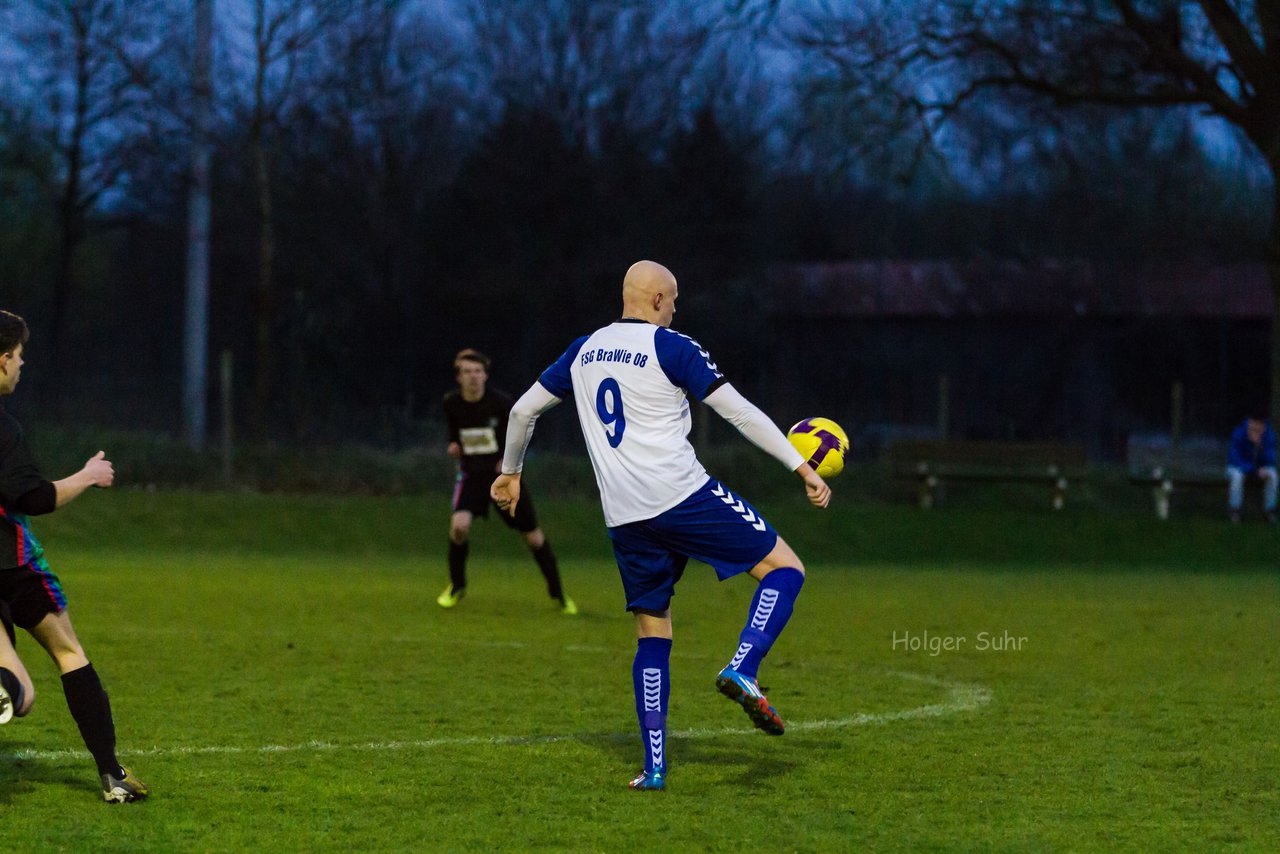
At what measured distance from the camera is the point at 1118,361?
29.5 m

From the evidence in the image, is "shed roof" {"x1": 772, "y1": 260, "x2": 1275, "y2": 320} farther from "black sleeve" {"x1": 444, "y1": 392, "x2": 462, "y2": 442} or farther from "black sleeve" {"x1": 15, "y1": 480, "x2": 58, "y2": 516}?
"black sleeve" {"x1": 15, "y1": 480, "x2": 58, "y2": 516}

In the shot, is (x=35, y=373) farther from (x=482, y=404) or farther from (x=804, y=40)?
(x=482, y=404)

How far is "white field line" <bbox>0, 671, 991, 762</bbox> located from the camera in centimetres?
692

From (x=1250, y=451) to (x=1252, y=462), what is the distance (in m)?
0.19

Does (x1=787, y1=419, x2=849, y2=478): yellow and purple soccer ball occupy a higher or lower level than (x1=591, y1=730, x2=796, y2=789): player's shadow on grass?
higher

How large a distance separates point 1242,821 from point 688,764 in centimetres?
223

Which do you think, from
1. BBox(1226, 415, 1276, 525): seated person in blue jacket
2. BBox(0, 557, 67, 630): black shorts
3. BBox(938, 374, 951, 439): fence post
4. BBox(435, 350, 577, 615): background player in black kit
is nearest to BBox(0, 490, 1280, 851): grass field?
BBox(435, 350, 577, 615): background player in black kit

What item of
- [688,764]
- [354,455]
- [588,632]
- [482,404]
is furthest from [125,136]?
[688,764]

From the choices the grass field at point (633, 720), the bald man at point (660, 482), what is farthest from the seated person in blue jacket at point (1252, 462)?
the bald man at point (660, 482)

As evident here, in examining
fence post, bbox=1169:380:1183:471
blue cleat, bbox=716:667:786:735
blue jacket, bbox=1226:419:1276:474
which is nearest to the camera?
blue cleat, bbox=716:667:786:735

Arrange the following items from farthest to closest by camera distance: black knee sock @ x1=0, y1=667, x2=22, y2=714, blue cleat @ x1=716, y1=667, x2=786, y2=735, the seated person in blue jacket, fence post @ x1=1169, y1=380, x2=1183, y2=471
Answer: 1. fence post @ x1=1169, y1=380, x2=1183, y2=471
2. the seated person in blue jacket
3. blue cleat @ x1=716, y1=667, x2=786, y2=735
4. black knee sock @ x1=0, y1=667, x2=22, y2=714

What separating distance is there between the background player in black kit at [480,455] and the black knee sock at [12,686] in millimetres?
7684

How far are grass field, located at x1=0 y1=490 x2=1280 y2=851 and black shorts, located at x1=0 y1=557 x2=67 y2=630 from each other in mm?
711

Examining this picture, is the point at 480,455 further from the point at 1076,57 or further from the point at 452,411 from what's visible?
the point at 1076,57
